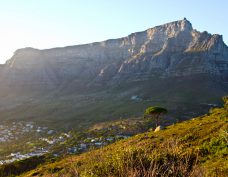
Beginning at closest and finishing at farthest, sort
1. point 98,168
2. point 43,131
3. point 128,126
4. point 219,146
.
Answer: point 98,168
point 219,146
point 128,126
point 43,131

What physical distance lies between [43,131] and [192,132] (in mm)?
121528

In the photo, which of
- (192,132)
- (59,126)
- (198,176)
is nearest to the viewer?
(198,176)

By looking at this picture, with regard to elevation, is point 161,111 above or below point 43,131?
above

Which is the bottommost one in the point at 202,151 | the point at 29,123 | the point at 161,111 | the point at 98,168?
the point at 29,123

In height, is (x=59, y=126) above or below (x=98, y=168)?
below

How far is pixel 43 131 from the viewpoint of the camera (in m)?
A: 158

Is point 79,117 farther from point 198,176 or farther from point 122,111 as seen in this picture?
point 198,176

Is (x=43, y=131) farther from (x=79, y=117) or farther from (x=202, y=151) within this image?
(x=202, y=151)

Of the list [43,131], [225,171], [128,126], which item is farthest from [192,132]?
Answer: [43,131]

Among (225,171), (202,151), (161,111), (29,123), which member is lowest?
(29,123)

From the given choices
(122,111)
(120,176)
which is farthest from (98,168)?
(122,111)

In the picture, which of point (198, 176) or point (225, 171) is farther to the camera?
point (225, 171)

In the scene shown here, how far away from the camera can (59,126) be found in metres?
168

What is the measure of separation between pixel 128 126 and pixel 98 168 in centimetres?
12155
